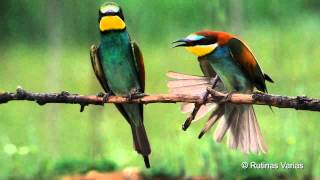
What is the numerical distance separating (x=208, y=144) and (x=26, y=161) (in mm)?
790

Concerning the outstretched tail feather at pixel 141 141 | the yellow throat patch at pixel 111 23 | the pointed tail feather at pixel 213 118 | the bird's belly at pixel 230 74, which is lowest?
the outstretched tail feather at pixel 141 141

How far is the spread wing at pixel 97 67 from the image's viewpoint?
376 cm

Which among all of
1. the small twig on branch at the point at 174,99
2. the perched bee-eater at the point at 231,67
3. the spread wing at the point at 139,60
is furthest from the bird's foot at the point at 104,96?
the perched bee-eater at the point at 231,67

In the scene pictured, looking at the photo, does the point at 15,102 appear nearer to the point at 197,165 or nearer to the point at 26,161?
the point at 26,161

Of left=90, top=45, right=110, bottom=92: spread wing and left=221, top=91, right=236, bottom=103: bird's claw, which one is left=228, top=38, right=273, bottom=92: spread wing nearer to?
left=221, top=91, right=236, bottom=103: bird's claw

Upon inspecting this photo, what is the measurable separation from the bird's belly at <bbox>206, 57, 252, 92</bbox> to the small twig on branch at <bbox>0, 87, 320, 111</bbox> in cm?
7

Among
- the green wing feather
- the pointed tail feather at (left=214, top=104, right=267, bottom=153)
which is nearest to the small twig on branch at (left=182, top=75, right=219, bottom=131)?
the pointed tail feather at (left=214, top=104, right=267, bottom=153)

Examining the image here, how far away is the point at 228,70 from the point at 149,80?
0.44 metres

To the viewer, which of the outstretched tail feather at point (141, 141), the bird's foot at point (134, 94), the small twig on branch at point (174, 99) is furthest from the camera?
the outstretched tail feather at point (141, 141)

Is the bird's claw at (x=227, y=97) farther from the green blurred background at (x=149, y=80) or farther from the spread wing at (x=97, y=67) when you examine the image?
the spread wing at (x=97, y=67)

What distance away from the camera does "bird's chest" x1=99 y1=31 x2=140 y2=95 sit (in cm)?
371

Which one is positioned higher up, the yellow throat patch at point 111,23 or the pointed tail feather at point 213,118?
the yellow throat patch at point 111,23

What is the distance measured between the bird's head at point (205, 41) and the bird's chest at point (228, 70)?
2 cm

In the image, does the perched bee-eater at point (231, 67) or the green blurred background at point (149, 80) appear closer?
the perched bee-eater at point (231, 67)
